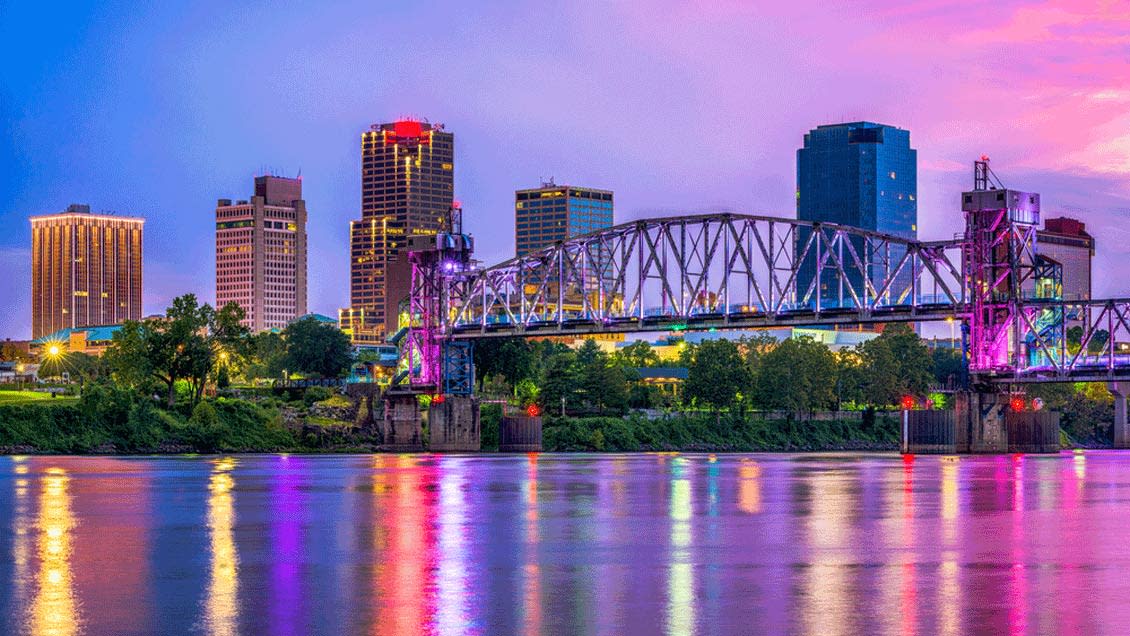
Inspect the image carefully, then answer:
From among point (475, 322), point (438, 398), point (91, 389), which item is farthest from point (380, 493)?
point (475, 322)

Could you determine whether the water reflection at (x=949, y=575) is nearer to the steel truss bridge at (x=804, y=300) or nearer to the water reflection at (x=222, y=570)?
the water reflection at (x=222, y=570)

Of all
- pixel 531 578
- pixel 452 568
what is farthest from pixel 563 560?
pixel 531 578

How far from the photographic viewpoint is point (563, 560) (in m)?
37.8

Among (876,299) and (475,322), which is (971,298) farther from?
(475,322)

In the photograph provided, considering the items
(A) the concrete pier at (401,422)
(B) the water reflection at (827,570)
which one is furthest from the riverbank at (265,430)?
(B) the water reflection at (827,570)

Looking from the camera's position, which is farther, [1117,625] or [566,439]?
[566,439]

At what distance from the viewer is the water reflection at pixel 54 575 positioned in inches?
1093

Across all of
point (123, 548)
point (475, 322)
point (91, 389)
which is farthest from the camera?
Answer: point (475, 322)

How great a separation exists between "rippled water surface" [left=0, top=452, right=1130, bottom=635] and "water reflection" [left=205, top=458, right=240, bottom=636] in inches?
4.0

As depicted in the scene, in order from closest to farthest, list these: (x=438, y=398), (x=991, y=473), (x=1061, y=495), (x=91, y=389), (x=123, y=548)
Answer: (x=123, y=548) → (x=1061, y=495) → (x=991, y=473) → (x=91, y=389) → (x=438, y=398)

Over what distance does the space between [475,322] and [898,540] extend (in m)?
135

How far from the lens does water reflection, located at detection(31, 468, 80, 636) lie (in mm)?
27750

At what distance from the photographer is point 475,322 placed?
580 ft

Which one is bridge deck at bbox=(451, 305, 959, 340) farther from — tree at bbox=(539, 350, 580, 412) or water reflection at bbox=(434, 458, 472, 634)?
water reflection at bbox=(434, 458, 472, 634)
